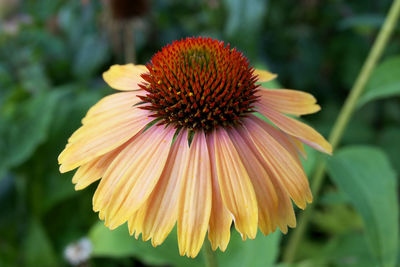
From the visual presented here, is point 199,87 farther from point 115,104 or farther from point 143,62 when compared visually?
point 143,62

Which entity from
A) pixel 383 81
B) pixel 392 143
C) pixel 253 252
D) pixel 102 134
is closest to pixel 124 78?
pixel 102 134

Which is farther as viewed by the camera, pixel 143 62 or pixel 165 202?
pixel 143 62

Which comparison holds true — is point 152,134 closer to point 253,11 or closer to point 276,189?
point 276,189

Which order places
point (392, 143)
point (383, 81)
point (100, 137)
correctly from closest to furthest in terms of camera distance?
1. point (100, 137)
2. point (383, 81)
3. point (392, 143)

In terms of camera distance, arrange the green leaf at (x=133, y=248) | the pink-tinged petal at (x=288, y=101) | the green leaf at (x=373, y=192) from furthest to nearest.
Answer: the green leaf at (x=133, y=248), the green leaf at (x=373, y=192), the pink-tinged petal at (x=288, y=101)

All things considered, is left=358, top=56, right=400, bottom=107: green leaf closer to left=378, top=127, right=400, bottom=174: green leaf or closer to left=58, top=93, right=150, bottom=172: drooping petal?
left=378, top=127, right=400, bottom=174: green leaf

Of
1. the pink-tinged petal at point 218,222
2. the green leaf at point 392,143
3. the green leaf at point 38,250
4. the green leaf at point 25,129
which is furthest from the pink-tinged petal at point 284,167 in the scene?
the green leaf at point 392,143

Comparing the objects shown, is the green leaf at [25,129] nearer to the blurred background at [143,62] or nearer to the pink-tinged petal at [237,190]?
the blurred background at [143,62]

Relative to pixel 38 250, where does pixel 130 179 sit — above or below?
above
